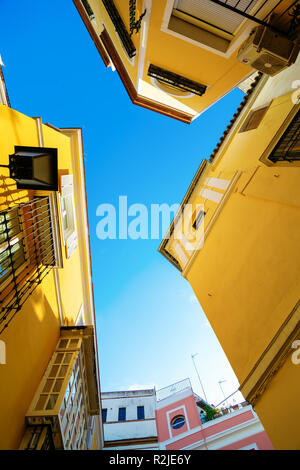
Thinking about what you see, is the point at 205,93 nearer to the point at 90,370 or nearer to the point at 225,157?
the point at 225,157

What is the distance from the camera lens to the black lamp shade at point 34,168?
4.45 meters

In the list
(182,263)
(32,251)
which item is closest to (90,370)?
(32,251)

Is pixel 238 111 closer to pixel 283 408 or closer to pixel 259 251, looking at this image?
pixel 259 251

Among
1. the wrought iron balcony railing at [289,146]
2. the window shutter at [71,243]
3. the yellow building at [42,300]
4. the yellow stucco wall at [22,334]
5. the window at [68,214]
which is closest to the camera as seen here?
the yellow stucco wall at [22,334]

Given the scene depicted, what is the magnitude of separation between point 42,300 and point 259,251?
229 inches

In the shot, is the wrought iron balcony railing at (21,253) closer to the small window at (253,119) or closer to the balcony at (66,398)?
the balcony at (66,398)

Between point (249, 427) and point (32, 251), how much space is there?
14.5 meters

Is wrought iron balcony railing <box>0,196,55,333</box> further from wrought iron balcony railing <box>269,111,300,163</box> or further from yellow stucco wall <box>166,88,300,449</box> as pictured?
wrought iron balcony railing <box>269,111,300,163</box>

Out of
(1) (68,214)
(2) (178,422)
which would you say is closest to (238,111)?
(1) (68,214)

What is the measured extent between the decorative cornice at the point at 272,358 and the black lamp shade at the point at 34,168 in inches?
216

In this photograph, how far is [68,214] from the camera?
28.0 feet

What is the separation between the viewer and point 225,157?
8805mm

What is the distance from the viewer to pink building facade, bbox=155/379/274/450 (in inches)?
470

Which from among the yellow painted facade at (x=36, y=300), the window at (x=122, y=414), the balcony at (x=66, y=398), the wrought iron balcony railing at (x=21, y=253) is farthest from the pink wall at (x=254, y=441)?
the wrought iron balcony railing at (x=21, y=253)
